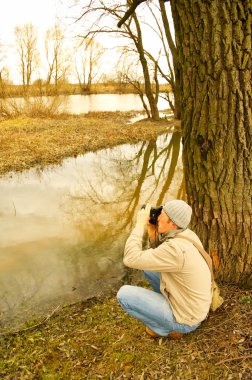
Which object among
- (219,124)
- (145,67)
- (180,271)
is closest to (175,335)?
(180,271)

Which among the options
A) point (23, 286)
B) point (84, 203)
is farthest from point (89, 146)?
point (23, 286)

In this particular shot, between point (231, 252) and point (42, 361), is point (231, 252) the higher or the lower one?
the higher one

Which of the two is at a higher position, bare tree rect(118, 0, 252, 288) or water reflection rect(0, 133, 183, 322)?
bare tree rect(118, 0, 252, 288)

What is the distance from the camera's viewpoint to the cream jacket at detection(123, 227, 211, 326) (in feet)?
6.97

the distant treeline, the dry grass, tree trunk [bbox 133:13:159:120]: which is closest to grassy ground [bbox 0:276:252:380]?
the dry grass

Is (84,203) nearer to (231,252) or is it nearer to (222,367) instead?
(231,252)

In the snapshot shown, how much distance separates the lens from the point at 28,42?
32750mm

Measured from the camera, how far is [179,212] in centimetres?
217

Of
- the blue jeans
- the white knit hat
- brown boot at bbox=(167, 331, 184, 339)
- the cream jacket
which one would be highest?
the white knit hat

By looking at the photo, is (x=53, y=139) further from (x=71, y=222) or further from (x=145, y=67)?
(x=145, y=67)

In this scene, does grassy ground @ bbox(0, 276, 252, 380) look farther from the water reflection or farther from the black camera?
the black camera

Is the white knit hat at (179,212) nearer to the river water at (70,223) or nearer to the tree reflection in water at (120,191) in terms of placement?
the river water at (70,223)

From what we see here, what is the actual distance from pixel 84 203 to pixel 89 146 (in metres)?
5.19

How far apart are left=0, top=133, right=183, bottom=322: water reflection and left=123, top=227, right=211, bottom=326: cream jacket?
6.00 feet
